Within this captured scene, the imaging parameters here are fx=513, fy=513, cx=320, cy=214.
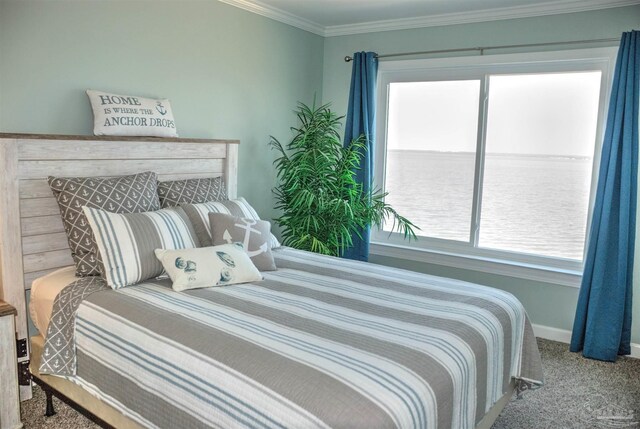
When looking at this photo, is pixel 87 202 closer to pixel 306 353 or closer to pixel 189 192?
pixel 189 192

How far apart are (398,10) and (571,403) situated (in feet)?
9.59

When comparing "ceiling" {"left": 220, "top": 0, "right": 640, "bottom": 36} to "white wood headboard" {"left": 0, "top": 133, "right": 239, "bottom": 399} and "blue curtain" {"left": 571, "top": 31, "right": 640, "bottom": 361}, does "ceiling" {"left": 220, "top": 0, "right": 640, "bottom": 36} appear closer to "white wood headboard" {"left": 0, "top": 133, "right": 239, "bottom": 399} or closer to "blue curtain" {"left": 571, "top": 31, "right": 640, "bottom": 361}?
"blue curtain" {"left": 571, "top": 31, "right": 640, "bottom": 361}

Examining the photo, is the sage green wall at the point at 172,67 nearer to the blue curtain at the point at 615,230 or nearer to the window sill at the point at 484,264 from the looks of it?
the window sill at the point at 484,264

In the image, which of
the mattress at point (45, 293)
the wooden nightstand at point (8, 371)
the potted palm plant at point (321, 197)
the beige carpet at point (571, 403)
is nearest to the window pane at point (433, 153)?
the potted palm plant at point (321, 197)

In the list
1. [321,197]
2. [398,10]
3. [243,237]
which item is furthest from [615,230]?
[243,237]

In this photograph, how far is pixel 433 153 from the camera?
4.29 m

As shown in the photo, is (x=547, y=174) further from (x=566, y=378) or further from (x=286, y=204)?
(x=286, y=204)

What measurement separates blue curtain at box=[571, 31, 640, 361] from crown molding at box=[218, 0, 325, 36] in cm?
236

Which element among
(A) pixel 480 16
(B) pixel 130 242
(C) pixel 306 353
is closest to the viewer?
(C) pixel 306 353

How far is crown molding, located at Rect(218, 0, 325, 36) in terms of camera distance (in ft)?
12.4

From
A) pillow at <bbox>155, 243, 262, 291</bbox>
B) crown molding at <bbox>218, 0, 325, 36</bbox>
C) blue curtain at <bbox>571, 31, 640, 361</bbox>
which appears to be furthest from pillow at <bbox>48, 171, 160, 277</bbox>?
blue curtain at <bbox>571, 31, 640, 361</bbox>

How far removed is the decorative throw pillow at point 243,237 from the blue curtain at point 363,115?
1.69m

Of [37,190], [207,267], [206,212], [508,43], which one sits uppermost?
[508,43]

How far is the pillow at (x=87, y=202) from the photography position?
2.45m
